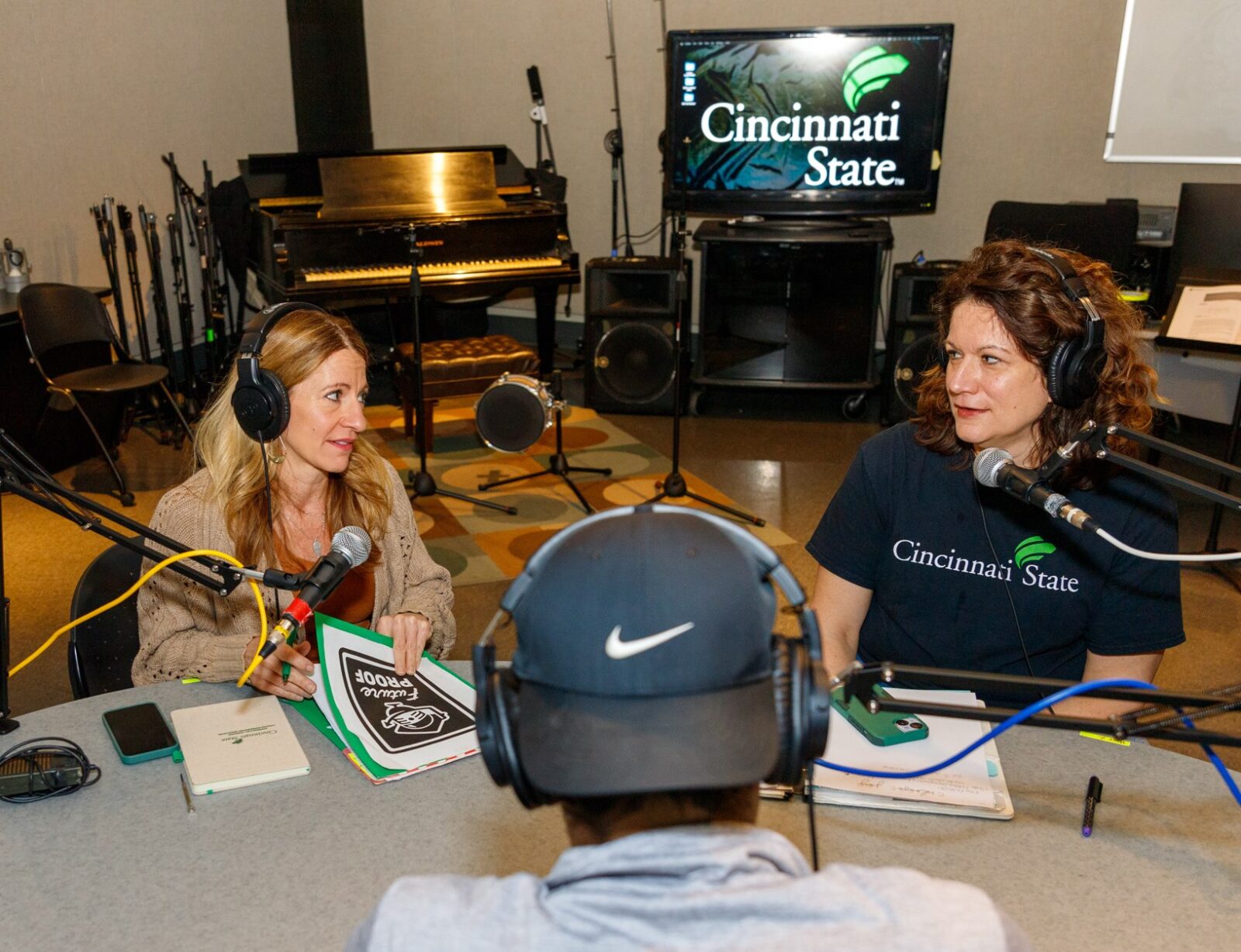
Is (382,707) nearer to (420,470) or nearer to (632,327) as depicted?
(420,470)

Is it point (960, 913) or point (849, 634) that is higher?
point (960, 913)

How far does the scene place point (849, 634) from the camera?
2.00 metres

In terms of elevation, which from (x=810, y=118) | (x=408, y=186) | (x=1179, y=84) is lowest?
(x=408, y=186)

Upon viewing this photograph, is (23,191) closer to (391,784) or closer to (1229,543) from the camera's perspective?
(391,784)

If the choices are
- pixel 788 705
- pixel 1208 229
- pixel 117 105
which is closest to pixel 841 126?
pixel 1208 229

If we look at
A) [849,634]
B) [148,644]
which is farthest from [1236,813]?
[148,644]

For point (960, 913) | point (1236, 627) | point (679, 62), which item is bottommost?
point (1236, 627)

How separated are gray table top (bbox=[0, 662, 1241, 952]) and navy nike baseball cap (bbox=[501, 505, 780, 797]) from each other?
610 mm

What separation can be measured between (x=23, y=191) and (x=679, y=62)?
3058 mm

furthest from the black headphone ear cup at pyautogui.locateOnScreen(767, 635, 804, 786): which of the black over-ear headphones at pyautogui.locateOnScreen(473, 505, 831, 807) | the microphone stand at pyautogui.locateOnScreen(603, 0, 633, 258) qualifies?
the microphone stand at pyautogui.locateOnScreen(603, 0, 633, 258)

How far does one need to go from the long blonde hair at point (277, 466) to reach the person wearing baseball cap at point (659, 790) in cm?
130

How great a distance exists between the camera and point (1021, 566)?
1840mm

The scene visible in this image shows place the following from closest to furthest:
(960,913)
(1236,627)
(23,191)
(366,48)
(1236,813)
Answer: (960,913)
(1236,813)
(1236,627)
(23,191)
(366,48)

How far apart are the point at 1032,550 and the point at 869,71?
402cm
